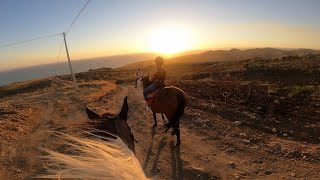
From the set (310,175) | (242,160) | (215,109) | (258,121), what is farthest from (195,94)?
(310,175)

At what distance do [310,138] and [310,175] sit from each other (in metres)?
2.71

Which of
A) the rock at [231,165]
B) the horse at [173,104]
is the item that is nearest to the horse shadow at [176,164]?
the horse at [173,104]

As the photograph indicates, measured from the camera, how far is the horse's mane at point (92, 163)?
187 cm

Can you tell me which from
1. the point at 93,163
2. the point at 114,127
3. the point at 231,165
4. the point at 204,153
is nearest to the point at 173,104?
the point at 204,153

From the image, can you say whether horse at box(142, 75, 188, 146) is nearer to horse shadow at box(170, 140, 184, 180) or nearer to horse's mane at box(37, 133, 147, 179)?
horse shadow at box(170, 140, 184, 180)

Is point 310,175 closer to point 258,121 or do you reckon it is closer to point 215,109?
A: point 258,121

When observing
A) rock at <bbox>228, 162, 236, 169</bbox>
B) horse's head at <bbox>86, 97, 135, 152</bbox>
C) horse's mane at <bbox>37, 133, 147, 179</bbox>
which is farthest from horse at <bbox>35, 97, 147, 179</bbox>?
rock at <bbox>228, 162, 236, 169</bbox>

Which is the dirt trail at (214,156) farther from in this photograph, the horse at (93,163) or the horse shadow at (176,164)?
the horse at (93,163)

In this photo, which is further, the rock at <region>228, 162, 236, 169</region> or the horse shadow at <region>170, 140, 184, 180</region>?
the rock at <region>228, 162, 236, 169</region>

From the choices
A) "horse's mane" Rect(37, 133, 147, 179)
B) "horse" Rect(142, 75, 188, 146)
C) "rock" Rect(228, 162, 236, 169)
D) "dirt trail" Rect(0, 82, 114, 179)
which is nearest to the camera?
"horse's mane" Rect(37, 133, 147, 179)

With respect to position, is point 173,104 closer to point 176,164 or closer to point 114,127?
point 176,164

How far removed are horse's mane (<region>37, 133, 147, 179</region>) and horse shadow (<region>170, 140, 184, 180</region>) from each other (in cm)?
586

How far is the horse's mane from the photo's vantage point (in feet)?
6.13

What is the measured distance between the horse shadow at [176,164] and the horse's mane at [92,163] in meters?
5.86
